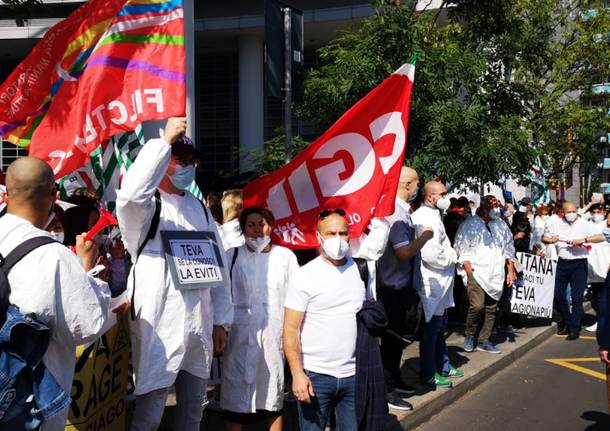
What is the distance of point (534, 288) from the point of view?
9836 mm

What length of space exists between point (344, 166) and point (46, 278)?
9.81 ft

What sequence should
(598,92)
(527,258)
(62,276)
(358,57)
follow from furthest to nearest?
(598,92), (527,258), (358,57), (62,276)

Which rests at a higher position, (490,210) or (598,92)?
(598,92)

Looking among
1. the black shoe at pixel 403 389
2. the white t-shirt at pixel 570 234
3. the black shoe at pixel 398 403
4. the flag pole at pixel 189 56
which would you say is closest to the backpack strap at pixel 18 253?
the black shoe at pixel 398 403

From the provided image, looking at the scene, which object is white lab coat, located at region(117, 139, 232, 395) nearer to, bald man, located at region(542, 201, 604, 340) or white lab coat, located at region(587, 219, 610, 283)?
bald man, located at region(542, 201, 604, 340)

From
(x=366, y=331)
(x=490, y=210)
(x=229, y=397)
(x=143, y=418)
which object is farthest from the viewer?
(x=490, y=210)

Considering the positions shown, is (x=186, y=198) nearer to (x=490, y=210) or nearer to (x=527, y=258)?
(x=490, y=210)

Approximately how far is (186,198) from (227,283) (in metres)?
0.56

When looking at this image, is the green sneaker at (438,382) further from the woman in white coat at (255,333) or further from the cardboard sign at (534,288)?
the cardboard sign at (534,288)

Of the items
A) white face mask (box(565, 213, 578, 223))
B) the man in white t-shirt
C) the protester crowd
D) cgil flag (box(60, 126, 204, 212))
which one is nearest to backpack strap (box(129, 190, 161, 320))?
the protester crowd

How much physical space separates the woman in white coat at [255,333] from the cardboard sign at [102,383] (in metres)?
0.72

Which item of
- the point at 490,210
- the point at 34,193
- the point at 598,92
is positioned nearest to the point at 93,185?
the point at 34,193

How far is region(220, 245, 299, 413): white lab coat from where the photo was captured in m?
4.30

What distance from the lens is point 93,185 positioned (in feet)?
19.5
